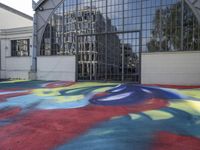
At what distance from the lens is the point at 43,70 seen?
77.0ft

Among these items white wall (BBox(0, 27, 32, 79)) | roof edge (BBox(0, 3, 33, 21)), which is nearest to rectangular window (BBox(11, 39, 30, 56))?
white wall (BBox(0, 27, 32, 79))

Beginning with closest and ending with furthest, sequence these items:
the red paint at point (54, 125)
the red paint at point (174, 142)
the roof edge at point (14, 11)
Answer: the red paint at point (174, 142), the red paint at point (54, 125), the roof edge at point (14, 11)

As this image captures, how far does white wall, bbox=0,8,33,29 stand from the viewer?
2931 cm

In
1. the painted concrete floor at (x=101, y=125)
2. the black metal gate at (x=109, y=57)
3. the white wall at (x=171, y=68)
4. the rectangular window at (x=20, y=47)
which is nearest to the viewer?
the painted concrete floor at (x=101, y=125)

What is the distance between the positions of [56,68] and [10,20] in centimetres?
1259

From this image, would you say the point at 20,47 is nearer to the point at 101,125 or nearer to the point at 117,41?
the point at 117,41

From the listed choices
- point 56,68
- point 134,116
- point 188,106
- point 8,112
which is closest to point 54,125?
point 134,116

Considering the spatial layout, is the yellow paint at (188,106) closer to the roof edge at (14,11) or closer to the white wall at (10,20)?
the white wall at (10,20)

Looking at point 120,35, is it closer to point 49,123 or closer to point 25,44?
point 25,44

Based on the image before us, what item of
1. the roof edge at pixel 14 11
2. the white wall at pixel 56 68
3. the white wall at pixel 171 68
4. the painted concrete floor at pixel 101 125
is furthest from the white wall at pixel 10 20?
the painted concrete floor at pixel 101 125

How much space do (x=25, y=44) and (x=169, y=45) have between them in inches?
610

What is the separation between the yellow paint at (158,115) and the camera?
24.7 feet

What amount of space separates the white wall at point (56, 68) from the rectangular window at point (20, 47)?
9.82 ft

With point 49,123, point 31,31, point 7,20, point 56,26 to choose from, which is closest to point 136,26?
point 56,26
